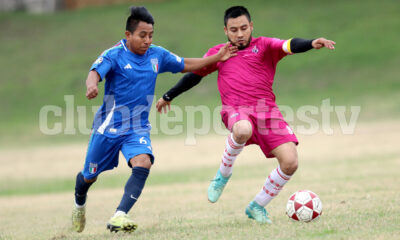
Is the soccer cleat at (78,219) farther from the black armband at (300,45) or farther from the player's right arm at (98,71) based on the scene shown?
the black armband at (300,45)

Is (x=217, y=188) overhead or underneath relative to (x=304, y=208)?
overhead

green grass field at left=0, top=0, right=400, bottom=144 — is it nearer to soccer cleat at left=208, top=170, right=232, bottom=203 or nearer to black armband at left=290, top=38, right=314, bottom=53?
soccer cleat at left=208, top=170, right=232, bottom=203

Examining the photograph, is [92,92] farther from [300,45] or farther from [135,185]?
[300,45]

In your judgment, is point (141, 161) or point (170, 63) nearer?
point (141, 161)

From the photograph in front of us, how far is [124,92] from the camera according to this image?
23.7ft

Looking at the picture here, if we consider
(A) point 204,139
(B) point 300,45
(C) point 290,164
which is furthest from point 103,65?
(A) point 204,139

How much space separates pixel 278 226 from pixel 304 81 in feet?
82.6

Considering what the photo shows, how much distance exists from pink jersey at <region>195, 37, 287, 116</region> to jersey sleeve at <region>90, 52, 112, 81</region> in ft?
4.54

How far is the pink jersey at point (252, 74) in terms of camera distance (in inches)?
297

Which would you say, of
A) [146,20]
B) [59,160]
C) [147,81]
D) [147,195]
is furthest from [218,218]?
[59,160]

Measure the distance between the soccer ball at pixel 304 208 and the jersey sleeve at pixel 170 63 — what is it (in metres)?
2.02

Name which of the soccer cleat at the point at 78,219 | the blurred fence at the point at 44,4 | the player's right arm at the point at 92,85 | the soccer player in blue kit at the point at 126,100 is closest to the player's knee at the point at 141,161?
the soccer player in blue kit at the point at 126,100

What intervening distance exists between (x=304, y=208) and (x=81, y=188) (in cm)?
253

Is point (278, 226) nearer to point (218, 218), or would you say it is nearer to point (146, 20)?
point (218, 218)
